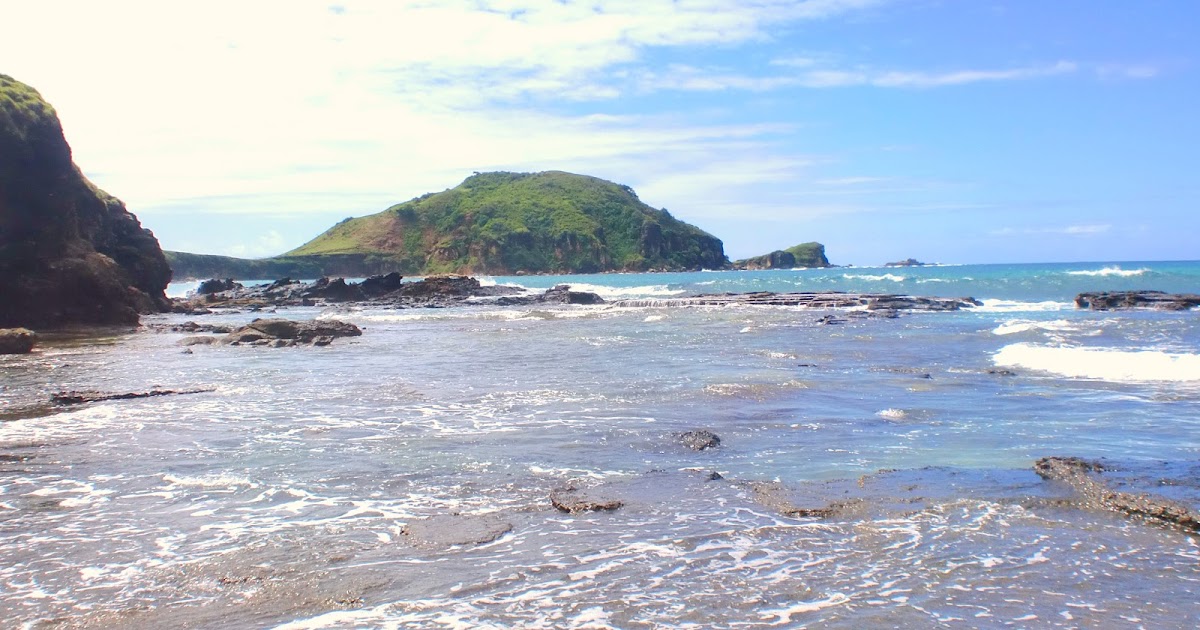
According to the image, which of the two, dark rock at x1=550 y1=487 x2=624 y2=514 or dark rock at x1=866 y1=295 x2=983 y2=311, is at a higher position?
dark rock at x1=866 y1=295 x2=983 y2=311

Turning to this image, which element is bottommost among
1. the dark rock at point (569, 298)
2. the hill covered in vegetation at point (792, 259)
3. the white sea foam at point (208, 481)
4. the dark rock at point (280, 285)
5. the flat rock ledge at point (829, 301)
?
the white sea foam at point (208, 481)

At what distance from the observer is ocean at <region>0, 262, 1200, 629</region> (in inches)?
226

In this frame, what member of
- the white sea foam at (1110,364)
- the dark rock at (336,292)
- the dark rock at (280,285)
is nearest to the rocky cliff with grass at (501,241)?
the dark rock at (280,285)

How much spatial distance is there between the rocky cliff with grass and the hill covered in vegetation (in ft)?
20.5

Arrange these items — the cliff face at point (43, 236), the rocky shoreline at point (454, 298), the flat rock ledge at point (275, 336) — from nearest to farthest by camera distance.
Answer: the flat rock ledge at point (275, 336), the cliff face at point (43, 236), the rocky shoreline at point (454, 298)

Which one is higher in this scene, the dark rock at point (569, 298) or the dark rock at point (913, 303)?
the dark rock at point (569, 298)

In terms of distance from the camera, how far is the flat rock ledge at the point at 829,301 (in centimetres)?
4275

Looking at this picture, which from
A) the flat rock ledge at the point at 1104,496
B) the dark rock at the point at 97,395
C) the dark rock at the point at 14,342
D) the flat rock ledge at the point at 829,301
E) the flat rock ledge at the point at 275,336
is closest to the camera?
the flat rock ledge at the point at 1104,496

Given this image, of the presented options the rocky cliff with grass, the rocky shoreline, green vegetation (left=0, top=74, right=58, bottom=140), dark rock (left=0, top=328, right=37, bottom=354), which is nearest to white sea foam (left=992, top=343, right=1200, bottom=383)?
the rocky shoreline

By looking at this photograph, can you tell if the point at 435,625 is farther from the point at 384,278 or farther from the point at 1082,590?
the point at 384,278

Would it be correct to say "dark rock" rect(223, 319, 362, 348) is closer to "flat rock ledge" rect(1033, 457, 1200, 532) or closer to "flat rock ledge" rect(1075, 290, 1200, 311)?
"flat rock ledge" rect(1033, 457, 1200, 532)

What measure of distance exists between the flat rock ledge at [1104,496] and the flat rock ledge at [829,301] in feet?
106

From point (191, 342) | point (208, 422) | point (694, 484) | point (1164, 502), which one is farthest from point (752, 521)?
point (191, 342)

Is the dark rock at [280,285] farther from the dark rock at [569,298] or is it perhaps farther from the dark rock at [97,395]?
the dark rock at [97,395]
